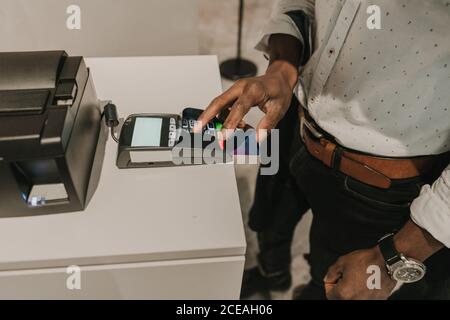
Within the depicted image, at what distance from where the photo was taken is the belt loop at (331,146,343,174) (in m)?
0.71

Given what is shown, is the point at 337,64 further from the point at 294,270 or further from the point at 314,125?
the point at 294,270

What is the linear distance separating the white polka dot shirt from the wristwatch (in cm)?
7

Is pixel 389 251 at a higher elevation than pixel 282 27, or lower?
lower

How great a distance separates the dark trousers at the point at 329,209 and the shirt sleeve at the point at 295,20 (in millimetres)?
146

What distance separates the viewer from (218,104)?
0.66 metres

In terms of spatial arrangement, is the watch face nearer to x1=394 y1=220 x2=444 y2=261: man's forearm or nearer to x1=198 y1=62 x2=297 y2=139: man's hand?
x1=394 y1=220 x2=444 y2=261: man's forearm

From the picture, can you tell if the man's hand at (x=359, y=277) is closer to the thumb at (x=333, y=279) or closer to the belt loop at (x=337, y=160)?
the thumb at (x=333, y=279)

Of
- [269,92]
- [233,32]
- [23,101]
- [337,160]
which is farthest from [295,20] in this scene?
[233,32]

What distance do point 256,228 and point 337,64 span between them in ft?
1.91

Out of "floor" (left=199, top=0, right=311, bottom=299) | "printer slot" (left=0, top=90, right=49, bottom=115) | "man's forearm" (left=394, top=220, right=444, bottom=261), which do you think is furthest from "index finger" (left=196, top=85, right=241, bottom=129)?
"floor" (left=199, top=0, right=311, bottom=299)

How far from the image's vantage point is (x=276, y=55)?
0.80 meters

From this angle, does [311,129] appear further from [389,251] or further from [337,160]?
[389,251]

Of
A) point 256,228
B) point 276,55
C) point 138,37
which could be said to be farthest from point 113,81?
point 256,228

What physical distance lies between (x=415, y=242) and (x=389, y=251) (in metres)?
0.04
